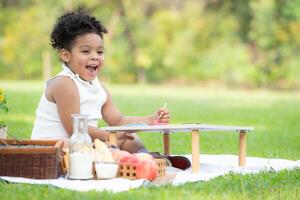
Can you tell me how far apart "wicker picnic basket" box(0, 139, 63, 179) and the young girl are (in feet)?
2.05

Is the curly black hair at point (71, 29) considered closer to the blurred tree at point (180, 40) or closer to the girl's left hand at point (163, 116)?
the girl's left hand at point (163, 116)

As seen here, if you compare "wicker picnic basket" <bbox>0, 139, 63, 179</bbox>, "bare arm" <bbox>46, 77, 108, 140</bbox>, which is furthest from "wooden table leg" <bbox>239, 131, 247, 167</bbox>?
"wicker picnic basket" <bbox>0, 139, 63, 179</bbox>

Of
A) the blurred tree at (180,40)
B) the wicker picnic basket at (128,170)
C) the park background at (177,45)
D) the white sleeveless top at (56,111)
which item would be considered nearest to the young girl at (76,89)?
the white sleeveless top at (56,111)

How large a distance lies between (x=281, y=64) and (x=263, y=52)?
2.96 ft

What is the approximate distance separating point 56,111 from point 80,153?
833 millimetres

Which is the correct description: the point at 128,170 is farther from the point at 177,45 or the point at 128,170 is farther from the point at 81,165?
the point at 177,45

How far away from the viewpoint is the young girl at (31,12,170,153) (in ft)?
15.2

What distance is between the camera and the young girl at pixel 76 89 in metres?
4.62

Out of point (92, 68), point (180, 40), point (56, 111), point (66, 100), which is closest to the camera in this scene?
point (66, 100)

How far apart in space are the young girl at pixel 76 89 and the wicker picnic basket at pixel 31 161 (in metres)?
0.62

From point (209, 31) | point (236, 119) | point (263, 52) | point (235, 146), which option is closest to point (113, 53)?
point (209, 31)

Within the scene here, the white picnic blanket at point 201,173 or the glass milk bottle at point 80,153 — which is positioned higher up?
the glass milk bottle at point 80,153

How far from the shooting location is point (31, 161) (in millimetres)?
3969

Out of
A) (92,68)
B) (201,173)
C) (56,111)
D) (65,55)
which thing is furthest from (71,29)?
(201,173)
